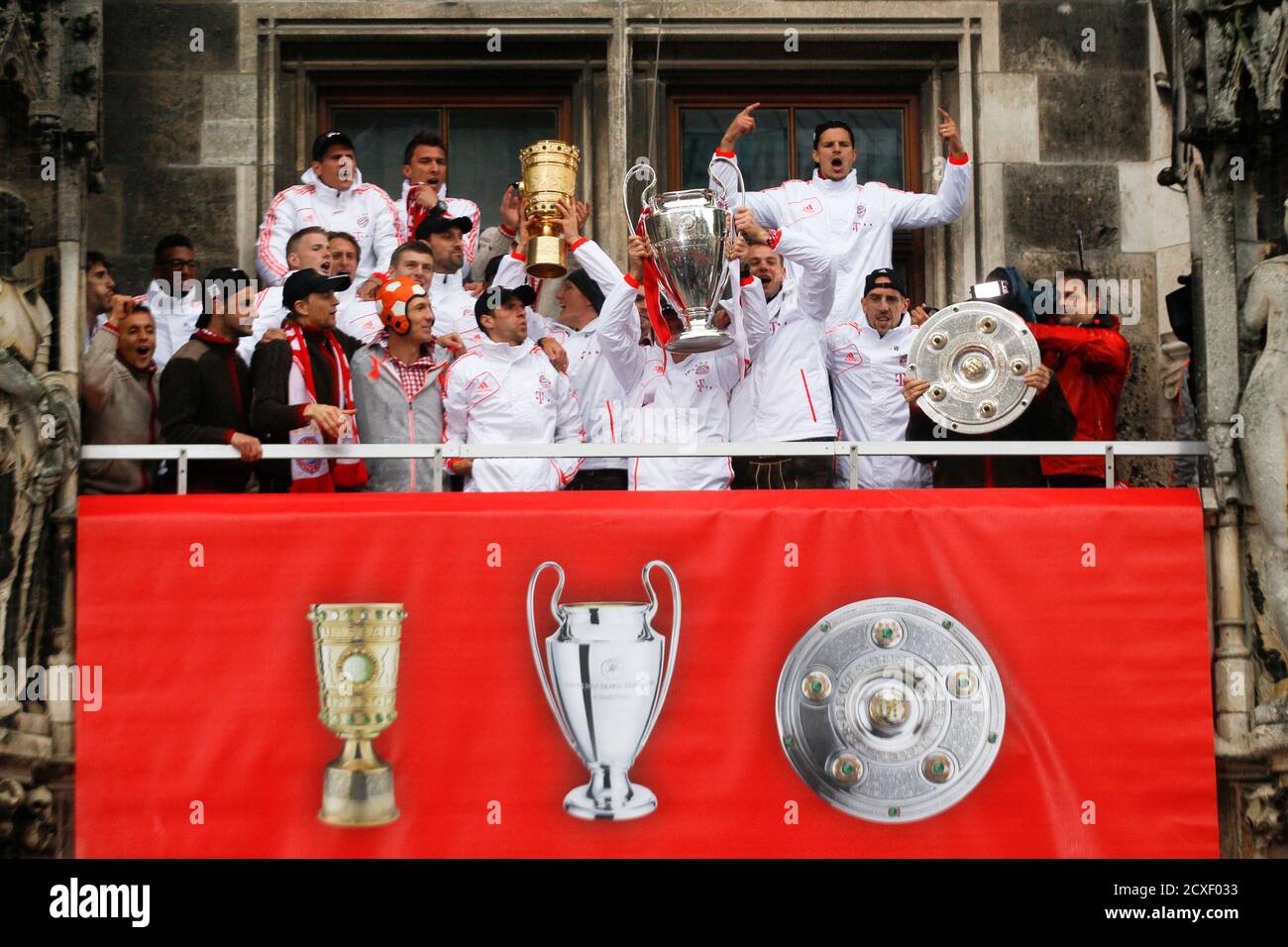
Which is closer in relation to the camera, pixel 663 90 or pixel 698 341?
pixel 698 341

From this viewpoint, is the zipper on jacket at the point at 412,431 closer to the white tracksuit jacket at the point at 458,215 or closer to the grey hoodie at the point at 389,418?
the grey hoodie at the point at 389,418

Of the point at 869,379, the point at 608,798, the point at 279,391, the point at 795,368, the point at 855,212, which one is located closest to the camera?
the point at 608,798

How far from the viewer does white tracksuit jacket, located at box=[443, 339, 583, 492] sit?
10297 millimetres

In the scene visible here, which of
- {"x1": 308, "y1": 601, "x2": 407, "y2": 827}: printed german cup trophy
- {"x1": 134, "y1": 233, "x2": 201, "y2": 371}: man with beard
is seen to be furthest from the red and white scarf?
{"x1": 134, "y1": 233, "x2": 201, "y2": 371}: man with beard

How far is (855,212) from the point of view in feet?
38.8

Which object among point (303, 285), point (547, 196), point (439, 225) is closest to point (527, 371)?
point (547, 196)

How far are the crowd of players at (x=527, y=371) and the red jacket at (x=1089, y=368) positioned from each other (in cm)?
1

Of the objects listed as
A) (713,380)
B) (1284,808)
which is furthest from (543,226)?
(1284,808)

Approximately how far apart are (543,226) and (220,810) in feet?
10.9

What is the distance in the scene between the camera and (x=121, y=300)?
10242 millimetres

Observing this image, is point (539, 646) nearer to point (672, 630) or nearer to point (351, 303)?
point (672, 630)

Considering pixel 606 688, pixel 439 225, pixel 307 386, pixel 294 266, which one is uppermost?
pixel 439 225

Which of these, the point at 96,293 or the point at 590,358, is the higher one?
the point at 96,293

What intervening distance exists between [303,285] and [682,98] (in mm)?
3657
